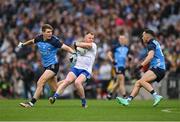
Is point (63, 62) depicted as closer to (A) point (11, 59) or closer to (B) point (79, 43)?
(A) point (11, 59)

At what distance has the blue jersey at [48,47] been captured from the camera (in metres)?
21.4

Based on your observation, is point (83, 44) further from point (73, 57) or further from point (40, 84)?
point (40, 84)

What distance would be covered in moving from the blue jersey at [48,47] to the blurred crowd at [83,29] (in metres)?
9.99

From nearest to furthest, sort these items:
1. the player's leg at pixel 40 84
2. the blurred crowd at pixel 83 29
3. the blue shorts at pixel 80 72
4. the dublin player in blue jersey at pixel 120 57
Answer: the player's leg at pixel 40 84 < the blue shorts at pixel 80 72 < the dublin player in blue jersey at pixel 120 57 < the blurred crowd at pixel 83 29

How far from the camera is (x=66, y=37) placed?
34.4 metres

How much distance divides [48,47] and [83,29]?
13.6 meters

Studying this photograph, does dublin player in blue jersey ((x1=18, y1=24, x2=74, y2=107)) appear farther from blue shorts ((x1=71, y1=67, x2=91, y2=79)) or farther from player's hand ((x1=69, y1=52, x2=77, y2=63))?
blue shorts ((x1=71, y1=67, x2=91, y2=79))

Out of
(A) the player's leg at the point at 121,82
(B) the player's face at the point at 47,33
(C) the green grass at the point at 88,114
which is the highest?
(B) the player's face at the point at 47,33

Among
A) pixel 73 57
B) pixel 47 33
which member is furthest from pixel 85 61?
pixel 47 33

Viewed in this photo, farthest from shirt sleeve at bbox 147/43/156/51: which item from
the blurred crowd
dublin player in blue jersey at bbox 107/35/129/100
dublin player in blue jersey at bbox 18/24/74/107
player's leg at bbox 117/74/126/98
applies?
the blurred crowd

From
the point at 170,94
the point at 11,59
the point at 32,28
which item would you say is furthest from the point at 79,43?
the point at 32,28

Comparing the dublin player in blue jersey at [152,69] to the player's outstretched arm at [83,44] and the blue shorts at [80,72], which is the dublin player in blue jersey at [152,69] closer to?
the blue shorts at [80,72]

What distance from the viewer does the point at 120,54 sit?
27.8 m

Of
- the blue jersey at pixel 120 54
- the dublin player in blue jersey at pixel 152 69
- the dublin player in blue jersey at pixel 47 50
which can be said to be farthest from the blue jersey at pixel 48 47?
the blue jersey at pixel 120 54
